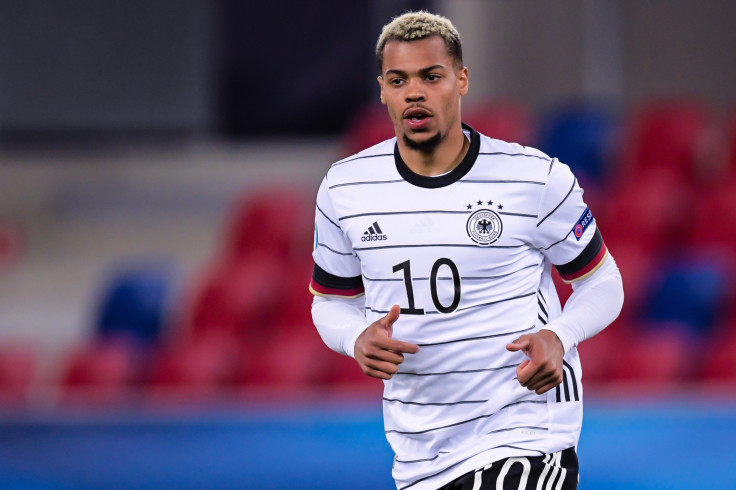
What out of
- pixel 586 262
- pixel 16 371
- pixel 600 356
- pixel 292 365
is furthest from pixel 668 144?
pixel 586 262

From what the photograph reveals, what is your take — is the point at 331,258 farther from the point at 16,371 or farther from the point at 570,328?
the point at 16,371

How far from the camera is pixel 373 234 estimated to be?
9.07 ft

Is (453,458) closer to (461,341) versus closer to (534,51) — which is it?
(461,341)

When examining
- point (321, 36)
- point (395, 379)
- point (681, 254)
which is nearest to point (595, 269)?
point (395, 379)

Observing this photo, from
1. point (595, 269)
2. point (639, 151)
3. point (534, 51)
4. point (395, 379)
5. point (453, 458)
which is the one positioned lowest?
point (453, 458)

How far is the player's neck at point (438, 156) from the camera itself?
2.75 meters

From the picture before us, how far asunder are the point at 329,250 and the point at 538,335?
0.57m

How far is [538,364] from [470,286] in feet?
0.87

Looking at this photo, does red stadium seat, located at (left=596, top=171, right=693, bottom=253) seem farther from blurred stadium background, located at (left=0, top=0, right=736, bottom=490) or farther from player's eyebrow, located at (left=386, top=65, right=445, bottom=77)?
player's eyebrow, located at (left=386, top=65, right=445, bottom=77)

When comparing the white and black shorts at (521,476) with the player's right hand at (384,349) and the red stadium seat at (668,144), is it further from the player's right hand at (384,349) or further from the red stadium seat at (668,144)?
the red stadium seat at (668,144)

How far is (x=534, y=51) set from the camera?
914cm

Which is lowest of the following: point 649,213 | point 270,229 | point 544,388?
point 544,388

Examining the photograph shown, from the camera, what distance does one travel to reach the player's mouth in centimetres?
269

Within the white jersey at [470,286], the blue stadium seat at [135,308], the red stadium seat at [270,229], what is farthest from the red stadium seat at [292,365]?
the white jersey at [470,286]
